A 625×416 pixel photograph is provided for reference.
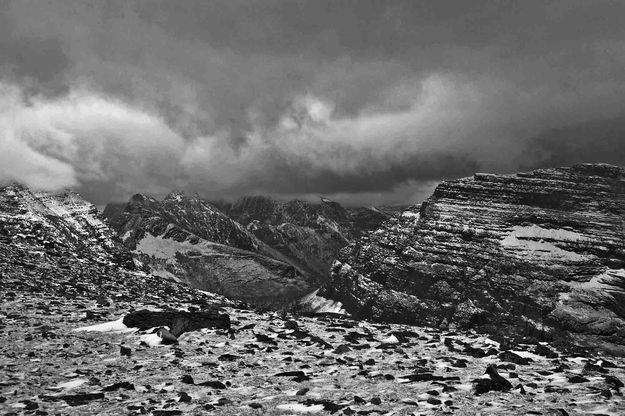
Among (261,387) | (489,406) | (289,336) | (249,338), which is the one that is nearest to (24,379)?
(261,387)

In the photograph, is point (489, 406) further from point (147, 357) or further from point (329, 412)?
point (147, 357)

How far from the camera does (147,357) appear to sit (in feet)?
94.4

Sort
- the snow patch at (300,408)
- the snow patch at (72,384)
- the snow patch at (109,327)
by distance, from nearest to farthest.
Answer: the snow patch at (300,408) < the snow patch at (72,384) < the snow patch at (109,327)

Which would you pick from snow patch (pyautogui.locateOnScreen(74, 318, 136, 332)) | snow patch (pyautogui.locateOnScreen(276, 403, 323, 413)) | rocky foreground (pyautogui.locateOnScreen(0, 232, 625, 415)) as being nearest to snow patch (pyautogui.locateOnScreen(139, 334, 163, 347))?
rocky foreground (pyautogui.locateOnScreen(0, 232, 625, 415))

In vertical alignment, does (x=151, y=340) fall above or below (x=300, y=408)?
above

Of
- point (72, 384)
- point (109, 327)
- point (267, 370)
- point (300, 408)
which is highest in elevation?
point (109, 327)

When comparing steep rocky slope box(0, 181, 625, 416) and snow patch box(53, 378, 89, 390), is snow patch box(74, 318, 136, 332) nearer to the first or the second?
steep rocky slope box(0, 181, 625, 416)

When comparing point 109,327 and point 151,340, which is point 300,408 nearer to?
point 151,340

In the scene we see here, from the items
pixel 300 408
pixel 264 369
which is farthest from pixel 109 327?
pixel 300 408

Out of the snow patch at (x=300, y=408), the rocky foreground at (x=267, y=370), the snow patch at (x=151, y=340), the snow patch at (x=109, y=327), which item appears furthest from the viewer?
the snow patch at (x=109, y=327)

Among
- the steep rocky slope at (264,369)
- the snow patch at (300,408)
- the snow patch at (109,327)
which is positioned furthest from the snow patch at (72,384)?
the snow patch at (109,327)

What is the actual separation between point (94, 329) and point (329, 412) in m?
23.0

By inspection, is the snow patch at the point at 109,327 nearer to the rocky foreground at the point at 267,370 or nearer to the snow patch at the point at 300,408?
the rocky foreground at the point at 267,370

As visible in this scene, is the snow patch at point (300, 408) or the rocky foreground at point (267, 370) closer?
the snow patch at point (300, 408)
